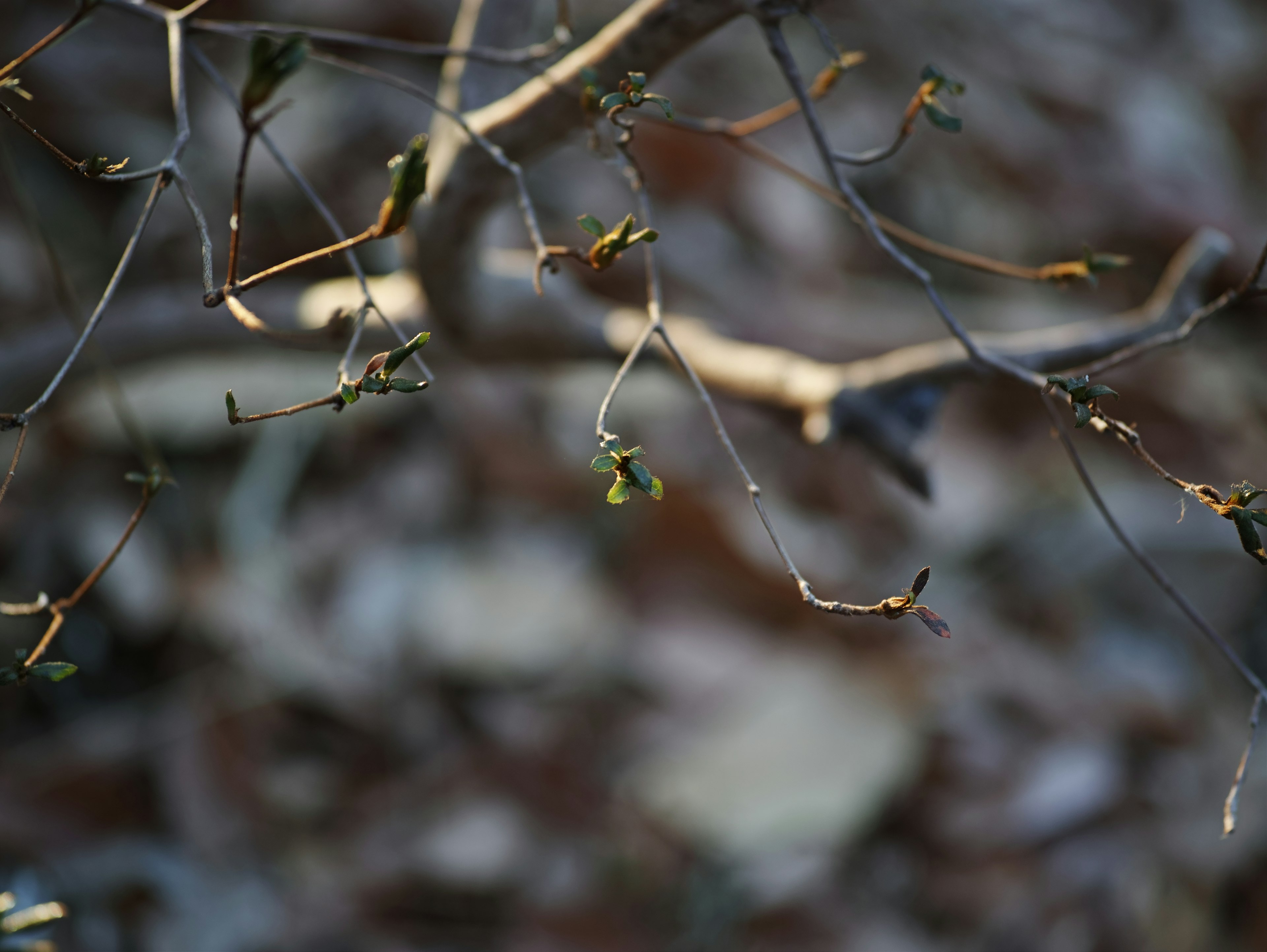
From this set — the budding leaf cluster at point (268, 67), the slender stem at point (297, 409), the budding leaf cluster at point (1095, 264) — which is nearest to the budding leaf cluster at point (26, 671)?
the slender stem at point (297, 409)

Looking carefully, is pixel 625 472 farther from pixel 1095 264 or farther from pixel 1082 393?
pixel 1095 264

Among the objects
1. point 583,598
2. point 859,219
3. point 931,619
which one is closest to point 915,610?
point 931,619

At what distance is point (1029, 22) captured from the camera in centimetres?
193

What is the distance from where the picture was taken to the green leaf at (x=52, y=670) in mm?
317

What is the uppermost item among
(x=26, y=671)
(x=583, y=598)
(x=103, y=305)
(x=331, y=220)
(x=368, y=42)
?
(x=583, y=598)

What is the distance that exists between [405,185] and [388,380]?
0.07m

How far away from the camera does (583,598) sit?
4.31ft

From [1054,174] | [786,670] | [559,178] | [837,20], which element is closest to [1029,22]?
[1054,174]

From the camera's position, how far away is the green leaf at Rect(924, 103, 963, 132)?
0.41 m

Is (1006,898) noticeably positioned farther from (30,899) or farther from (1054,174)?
(1054,174)

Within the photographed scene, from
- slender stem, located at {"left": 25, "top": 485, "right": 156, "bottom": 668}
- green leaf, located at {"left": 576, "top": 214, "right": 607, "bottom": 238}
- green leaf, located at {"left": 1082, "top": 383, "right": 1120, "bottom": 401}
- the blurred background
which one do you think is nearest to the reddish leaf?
green leaf, located at {"left": 1082, "top": 383, "right": 1120, "bottom": 401}

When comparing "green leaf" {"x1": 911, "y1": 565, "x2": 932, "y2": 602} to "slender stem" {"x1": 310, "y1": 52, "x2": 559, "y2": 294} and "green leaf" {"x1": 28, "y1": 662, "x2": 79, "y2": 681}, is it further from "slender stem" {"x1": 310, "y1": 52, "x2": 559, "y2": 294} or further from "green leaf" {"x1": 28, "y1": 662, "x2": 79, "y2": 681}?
"green leaf" {"x1": 28, "y1": 662, "x2": 79, "y2": 681}

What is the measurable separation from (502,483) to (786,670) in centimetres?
57

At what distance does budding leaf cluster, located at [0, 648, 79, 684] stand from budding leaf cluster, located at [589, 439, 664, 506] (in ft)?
0.70
